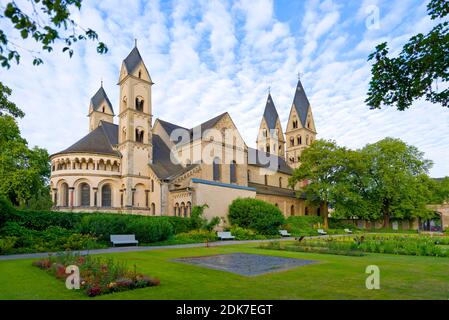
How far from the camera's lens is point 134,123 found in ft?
126

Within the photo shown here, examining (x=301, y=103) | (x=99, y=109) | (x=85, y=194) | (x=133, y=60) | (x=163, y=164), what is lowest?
(x=85, y=194)

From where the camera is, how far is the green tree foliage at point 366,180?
45.1 meters

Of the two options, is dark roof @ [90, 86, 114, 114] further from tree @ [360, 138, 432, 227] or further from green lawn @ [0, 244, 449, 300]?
green lawn @ [0, 244, 449, 300]

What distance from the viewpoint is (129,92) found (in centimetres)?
3881

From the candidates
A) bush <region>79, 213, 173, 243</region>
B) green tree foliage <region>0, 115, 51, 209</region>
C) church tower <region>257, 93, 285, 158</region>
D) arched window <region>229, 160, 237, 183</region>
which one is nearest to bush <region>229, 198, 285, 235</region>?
arched window <region>229, 160, 237, 183</region>

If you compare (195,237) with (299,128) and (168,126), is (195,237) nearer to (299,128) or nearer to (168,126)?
(168,126)

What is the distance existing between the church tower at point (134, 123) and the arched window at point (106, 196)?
1823 millimetres

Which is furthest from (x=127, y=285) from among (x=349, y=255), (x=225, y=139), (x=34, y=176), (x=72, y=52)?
(x=225, y=139)

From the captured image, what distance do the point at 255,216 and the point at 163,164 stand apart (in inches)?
584

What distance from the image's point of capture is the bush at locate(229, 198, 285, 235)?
101ft

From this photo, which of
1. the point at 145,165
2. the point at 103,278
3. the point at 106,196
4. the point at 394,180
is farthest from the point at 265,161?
the point at 103,278

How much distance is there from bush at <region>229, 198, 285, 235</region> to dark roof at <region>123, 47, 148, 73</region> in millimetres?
20915

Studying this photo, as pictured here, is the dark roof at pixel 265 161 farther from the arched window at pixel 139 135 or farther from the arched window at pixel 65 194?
the arched window at pixel 65 194

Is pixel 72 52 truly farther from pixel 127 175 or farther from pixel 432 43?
pixel 127 175
